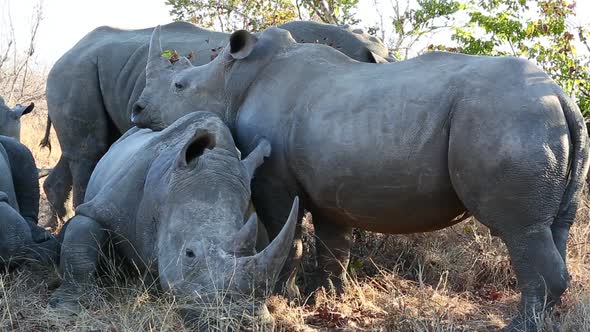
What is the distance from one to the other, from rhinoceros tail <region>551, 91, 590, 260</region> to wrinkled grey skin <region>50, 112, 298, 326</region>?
5.11 ft

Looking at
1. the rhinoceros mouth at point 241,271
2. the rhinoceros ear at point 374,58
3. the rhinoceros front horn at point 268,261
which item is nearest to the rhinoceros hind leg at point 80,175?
the rhinoceros ear at point 374,58

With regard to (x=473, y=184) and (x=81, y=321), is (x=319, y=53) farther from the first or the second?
(x=81, y=321)

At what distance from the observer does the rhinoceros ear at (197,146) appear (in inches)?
218

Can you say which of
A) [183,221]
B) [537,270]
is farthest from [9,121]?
[537,270]

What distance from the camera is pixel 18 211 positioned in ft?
22.9

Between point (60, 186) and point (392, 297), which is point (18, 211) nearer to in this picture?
point (60, 186)

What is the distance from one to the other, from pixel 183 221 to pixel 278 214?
1178mm

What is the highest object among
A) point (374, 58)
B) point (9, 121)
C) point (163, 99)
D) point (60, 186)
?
point (374, 58)

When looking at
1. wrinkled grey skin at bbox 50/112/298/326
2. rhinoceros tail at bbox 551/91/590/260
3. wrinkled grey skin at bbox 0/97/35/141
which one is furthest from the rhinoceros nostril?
rhinoceros tail at bbox 551/91/590/260

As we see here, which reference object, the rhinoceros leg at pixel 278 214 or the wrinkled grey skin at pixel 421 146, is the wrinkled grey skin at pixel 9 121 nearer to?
the wrinkled grey skin at pixel 421 146

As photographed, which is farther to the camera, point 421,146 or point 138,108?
point 138,108

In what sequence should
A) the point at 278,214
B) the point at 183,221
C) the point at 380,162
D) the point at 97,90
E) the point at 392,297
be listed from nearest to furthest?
the point at 183,221 → the point at 380,162 → the point at 392,297 → the point at 278,214 → the point at 97,90

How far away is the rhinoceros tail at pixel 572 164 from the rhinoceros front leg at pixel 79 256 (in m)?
2.84

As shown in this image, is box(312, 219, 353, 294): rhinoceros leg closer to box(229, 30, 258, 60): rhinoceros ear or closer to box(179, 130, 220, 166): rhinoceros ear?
box(179, 130, 220, 166): rhinoceros ear
